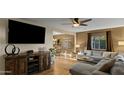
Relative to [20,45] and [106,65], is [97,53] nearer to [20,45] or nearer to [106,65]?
[106,65]

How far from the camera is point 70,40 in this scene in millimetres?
1959

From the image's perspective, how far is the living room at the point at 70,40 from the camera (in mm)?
1732

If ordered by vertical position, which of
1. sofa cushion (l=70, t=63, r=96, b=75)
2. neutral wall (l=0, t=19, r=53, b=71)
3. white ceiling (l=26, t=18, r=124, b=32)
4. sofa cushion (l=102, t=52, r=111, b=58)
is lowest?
sofa cushion (l=70, t=63, r=96, b=75)

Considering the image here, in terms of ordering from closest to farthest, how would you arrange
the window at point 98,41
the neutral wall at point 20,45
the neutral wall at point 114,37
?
the neutral wall at point 20,45 < the neutral wall at point 114,37 < the window at point 98,41

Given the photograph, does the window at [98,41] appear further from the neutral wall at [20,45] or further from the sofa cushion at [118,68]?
the neutral wall at [20,45]

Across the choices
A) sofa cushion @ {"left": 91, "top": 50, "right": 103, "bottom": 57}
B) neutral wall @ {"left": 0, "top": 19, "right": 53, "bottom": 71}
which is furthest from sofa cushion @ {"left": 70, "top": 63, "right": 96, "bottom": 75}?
neutral wall @ {"left": 0, "top": 19, "right": 53, "bottom": 71}

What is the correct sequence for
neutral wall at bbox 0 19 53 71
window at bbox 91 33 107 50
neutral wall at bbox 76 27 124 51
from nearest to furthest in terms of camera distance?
neutral wall at bbox 0 19 53 71, neutral wall at bbox 76 27 124 51, window at bbox 91 33 107 50

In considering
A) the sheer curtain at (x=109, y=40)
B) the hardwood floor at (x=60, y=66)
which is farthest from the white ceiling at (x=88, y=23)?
the hardwood floor at (x=60, y=66)

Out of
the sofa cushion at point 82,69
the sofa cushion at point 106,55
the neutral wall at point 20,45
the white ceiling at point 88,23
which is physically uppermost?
the white ceiling at point 88,23

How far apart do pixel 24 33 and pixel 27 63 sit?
437 millimetres

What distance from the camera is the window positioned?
186 cm

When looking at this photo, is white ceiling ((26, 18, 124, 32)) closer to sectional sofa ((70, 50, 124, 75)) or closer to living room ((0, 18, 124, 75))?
living room ((0, 18, 124, 75))

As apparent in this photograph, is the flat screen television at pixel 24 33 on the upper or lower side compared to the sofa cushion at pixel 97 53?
upper
